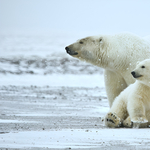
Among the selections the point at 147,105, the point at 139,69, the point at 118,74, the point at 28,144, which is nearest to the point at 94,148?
the point at 28,144

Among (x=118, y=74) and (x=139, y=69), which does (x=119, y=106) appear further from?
(x=118, y=74)

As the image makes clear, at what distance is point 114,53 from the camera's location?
652cm

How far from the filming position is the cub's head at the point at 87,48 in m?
6.56

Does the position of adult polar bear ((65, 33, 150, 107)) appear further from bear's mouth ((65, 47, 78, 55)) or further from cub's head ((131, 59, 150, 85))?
cub's head ((131, 59, 150, 85))

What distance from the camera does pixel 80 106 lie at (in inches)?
294

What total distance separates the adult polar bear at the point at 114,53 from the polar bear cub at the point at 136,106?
1286 mm

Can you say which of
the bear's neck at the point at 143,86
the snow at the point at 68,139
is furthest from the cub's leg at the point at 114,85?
the snow at the point at 68,139

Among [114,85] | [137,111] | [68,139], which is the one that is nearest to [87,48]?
[114,85]

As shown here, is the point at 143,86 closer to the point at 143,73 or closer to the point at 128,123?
the point at 143,73

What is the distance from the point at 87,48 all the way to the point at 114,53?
488 millimetres

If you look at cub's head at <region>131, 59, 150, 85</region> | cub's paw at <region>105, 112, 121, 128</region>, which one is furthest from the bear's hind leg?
cub's head at <region>131, 59, 150, 85</region>

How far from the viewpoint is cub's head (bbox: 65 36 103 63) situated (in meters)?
6.56

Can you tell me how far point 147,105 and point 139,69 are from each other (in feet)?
1.76

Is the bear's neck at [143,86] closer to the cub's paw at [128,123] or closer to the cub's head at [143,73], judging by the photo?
the cub's head at [143,73]
